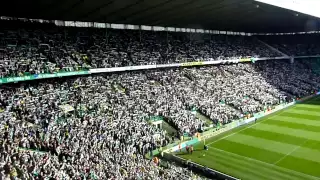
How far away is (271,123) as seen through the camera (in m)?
33.0

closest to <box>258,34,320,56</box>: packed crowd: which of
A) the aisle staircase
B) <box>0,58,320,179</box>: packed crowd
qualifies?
the aisle staircase

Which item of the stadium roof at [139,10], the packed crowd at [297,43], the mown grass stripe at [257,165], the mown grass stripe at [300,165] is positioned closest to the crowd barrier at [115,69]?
the stadium roof at [139,10]

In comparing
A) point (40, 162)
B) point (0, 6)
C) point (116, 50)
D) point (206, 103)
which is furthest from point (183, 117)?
point (0, 6)

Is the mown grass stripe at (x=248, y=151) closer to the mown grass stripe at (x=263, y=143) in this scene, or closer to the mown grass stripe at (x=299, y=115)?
the mown grass stripe at (x=263, y=143)

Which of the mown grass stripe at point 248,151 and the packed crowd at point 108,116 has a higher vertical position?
the packed crowd at point 108,116

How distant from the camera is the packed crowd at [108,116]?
17.3 meters

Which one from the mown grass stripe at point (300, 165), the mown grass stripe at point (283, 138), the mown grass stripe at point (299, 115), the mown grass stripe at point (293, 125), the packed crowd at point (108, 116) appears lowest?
the mown grass stripe at point (300, 165)

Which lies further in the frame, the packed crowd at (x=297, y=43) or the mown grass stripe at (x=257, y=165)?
the packed crowd at (x=297, y=43)

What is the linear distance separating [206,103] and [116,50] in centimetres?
1222

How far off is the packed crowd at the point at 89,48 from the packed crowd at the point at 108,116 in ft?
5.93

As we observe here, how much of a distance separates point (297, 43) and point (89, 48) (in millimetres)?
49798

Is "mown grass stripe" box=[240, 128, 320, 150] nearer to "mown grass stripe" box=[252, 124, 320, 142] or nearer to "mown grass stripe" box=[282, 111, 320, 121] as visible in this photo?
"mown grass stripe" box=[252, 124, 320, 142]

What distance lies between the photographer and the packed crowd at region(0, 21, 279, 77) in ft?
83.5

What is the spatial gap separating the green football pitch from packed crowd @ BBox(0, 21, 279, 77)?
13.3 meters
